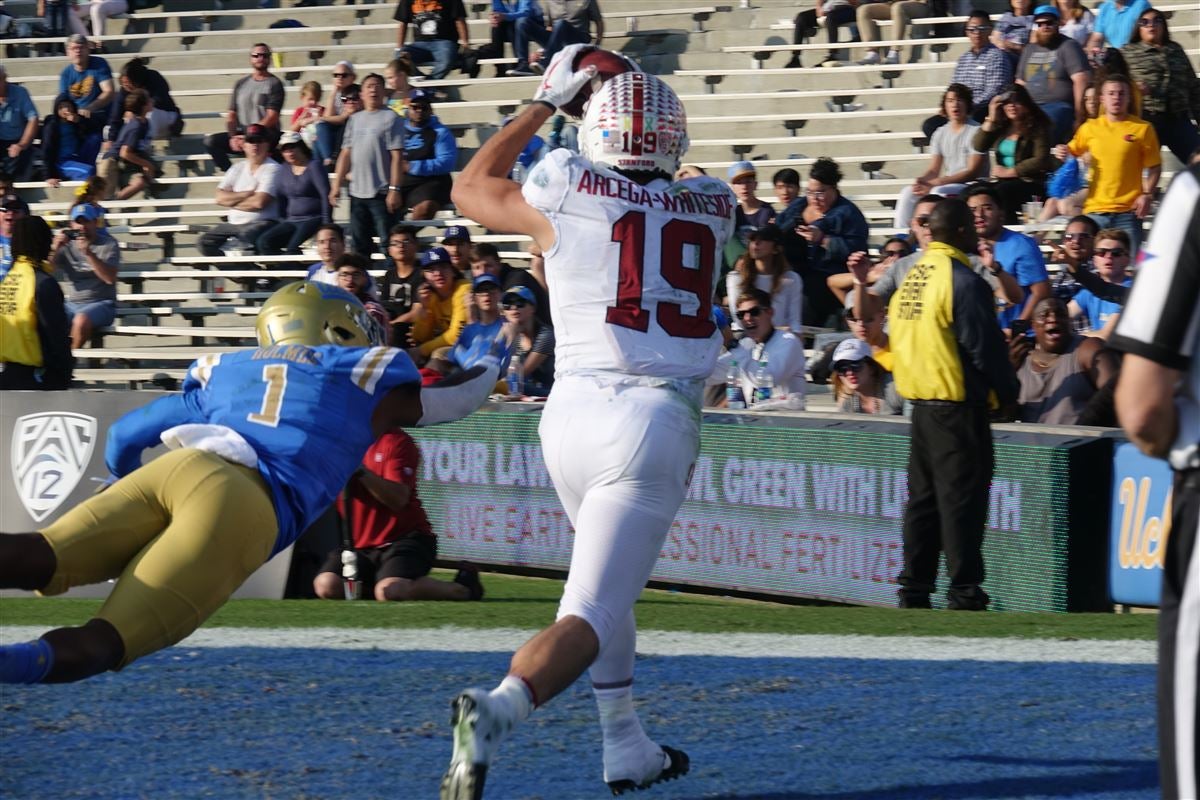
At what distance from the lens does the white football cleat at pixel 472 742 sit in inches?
149

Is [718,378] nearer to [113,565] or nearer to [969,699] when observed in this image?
[969,699]

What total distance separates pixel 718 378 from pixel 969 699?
17.0 ft

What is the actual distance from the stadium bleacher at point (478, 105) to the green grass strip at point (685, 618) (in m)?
6.03

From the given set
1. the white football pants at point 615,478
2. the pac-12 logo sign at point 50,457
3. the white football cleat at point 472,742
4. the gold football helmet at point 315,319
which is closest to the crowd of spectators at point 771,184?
the gold football helmet at point 315,319

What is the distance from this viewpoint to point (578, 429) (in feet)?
14.3

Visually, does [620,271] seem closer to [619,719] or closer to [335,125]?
[619,719]

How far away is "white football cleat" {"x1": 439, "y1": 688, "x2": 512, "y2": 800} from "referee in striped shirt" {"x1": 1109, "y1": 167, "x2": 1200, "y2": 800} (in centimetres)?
149

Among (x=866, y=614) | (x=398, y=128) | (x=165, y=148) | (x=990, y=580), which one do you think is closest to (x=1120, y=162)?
(x=990, y=580)

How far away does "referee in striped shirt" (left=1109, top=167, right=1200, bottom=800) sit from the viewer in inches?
111

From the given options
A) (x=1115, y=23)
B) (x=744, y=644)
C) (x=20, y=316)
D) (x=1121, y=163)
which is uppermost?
(x=1115, y=23)

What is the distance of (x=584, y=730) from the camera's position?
5.21 m

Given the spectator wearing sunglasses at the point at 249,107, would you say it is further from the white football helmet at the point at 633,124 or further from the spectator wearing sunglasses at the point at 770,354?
the white football helmet at the point at 633,124

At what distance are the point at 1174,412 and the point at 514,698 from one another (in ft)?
5.48

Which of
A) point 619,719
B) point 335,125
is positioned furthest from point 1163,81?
point 619,719
